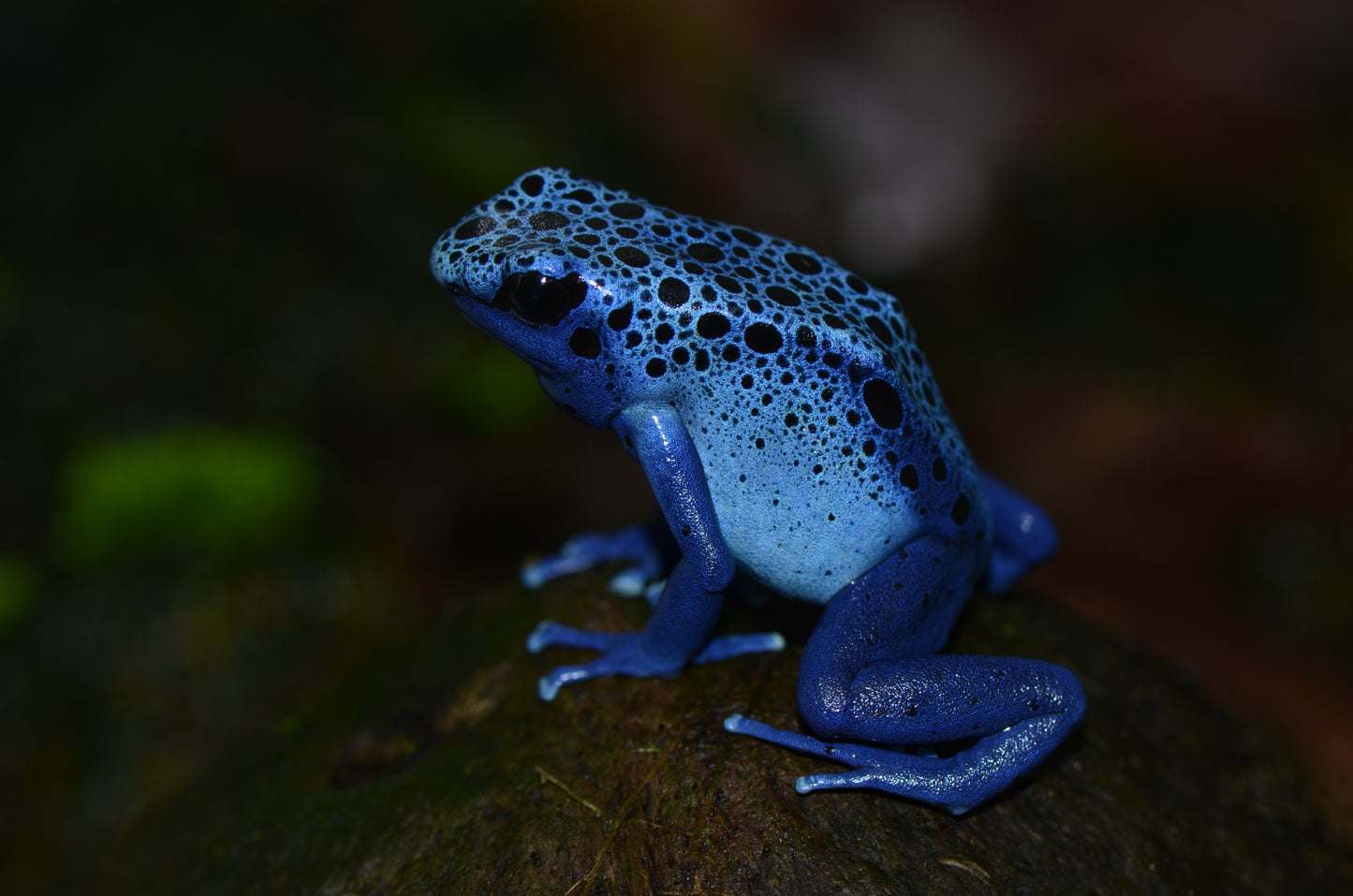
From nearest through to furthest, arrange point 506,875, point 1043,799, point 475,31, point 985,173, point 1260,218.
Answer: point 506,875 < point 1043,799 < point 475,31 < point 1260,218 < point 985,173

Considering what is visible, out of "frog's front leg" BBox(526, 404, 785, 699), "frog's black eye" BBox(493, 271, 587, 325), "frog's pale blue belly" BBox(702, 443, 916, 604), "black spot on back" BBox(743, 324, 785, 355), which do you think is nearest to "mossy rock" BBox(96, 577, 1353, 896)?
"frog's front leg" BBox(526, 404, 785, 699)

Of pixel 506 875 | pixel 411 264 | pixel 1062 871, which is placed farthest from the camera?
pixel 411 264

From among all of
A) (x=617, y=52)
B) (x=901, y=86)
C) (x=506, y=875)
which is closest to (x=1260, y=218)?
(x=901, y=86)

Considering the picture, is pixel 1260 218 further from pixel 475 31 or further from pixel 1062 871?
pixel 1062 871

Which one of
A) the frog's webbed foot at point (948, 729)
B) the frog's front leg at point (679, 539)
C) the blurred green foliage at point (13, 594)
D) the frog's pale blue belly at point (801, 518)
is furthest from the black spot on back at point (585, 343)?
the blurred green foliage at point (13, 594)

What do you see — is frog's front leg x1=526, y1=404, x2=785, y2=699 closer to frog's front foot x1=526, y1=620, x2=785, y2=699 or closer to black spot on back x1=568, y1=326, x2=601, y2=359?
frog's front foot x1=526, y1=620, x2=785, y2=699

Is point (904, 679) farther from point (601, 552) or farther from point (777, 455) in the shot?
point (601, 552)

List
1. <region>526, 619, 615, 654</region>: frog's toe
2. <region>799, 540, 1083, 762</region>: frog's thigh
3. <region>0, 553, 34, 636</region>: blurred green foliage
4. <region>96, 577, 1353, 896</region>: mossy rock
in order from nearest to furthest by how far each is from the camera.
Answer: <region>96, 577, 1353, 896</region>: mossy rock → <region>799, 540, 1083, 762</region>: frog's thigh → <region>526, 619, 615, 654</region>: frog's toe → <region>0, 553, 34, 636</region>: blurred green foliage

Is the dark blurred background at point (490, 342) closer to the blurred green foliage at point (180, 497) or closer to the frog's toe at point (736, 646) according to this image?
the blurred green foliage at point (180, 497)
